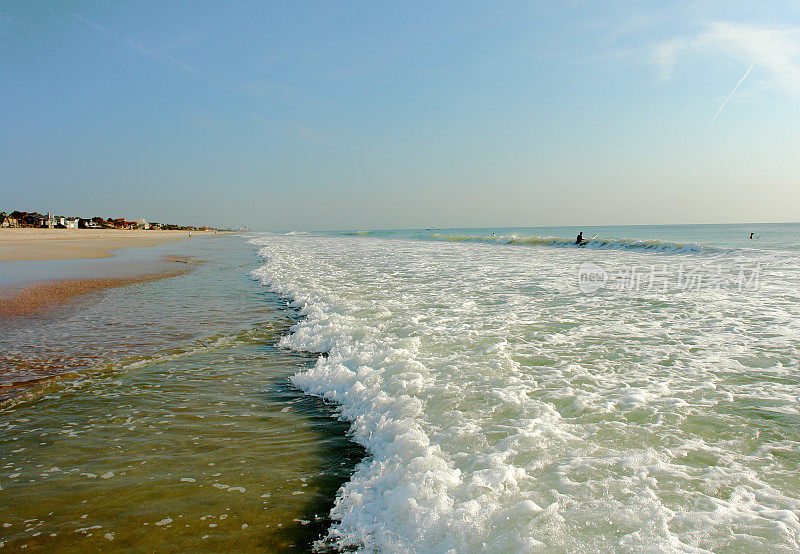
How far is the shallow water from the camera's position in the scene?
2744 millimetres

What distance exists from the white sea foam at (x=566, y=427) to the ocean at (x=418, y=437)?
23 millimetres

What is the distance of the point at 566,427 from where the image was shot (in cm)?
397

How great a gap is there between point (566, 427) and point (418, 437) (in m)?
1.33

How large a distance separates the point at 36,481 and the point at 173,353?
3569 mm

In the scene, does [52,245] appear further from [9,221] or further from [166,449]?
[9,221]

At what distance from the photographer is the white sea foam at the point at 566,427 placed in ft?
8.70

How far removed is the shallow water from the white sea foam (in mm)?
378

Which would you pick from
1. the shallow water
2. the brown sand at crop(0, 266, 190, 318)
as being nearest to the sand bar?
the brown sand at crop(0, 266, 190, 318)

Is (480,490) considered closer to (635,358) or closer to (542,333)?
(635,358)

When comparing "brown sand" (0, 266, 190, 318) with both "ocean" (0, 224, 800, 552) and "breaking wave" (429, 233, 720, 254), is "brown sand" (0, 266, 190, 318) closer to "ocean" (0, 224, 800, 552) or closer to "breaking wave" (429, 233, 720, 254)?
"ocean" (0, 224, 800, 552)

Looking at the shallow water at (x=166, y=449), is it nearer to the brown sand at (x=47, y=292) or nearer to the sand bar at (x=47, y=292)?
the brown sand at (x=47, y=292)

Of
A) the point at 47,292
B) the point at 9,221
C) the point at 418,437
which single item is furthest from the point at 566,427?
the point at 9,221

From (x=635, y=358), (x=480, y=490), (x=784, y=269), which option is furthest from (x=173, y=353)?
(x=784, y=269)

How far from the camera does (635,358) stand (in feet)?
19.7
